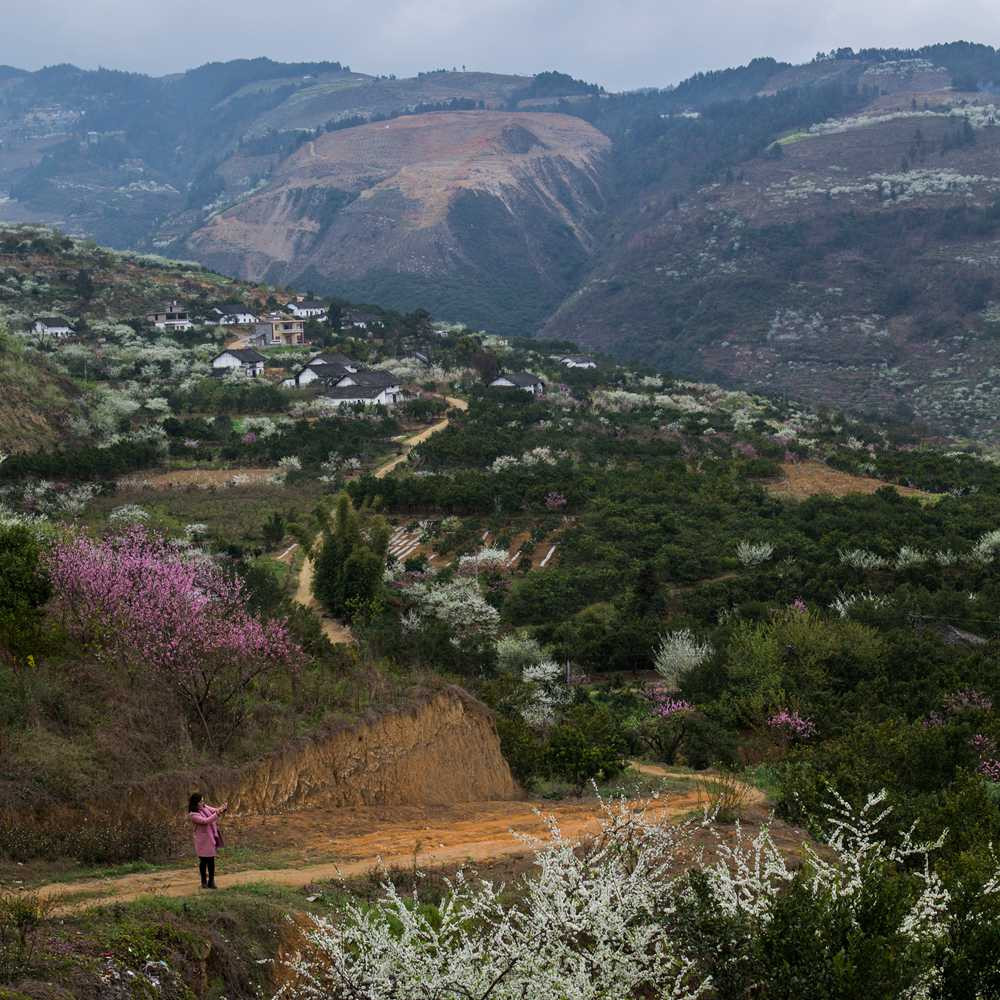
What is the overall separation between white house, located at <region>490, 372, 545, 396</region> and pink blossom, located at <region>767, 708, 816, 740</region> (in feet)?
138

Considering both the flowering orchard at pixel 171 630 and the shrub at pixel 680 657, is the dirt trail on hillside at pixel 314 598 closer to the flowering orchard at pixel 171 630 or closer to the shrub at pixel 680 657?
the shrub at pixel 680 657

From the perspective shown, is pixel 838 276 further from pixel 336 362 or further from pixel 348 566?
pixel 348 566

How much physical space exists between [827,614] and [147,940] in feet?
67.0

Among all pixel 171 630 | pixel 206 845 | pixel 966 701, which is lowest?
pixel 966 701

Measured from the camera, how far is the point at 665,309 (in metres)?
114

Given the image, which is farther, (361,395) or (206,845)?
(361,395)

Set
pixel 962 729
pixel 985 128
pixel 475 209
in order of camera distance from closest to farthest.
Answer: pixel 962 729
pixel 985 128
pixel 475 209

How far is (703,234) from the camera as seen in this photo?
124 metres

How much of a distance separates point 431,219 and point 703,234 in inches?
1511

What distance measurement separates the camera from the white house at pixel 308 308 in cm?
7748

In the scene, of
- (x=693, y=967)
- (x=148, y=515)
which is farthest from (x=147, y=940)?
(x=148, y=515)

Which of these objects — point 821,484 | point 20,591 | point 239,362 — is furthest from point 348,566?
point 239,362

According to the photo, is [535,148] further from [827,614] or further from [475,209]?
[827,614]

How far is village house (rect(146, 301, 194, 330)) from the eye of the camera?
6688 centimetres
